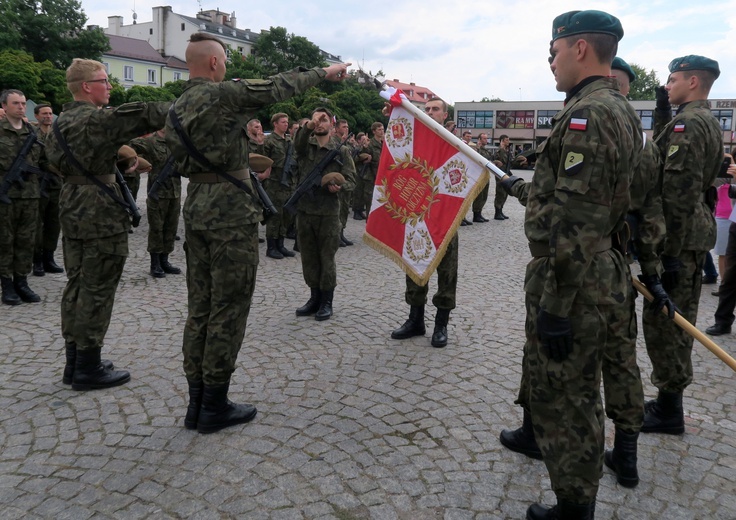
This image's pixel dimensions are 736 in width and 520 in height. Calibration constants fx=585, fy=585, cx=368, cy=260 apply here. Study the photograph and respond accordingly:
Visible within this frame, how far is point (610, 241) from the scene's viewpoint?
2664 millimetres

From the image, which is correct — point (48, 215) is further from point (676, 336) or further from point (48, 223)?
point (676, 336)

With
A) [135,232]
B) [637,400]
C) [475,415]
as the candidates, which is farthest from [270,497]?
[135,232]

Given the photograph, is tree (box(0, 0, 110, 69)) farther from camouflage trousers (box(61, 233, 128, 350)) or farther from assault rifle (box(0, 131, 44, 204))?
camouflage trousers (box(61, 233, 128, 350))

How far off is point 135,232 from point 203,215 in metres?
8.44

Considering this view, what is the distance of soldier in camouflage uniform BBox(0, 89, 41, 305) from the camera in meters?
6.58

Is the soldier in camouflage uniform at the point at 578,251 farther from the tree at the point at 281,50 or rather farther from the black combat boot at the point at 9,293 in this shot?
the tree at the point at 281,50

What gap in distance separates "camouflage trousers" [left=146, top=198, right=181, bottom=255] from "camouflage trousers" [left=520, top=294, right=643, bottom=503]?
6.46m

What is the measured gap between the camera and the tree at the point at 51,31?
39.2 m

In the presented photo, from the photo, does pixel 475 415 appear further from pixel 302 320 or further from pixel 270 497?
pixel 302 320

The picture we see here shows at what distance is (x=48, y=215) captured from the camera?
8039mm

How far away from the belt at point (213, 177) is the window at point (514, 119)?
7331 cm

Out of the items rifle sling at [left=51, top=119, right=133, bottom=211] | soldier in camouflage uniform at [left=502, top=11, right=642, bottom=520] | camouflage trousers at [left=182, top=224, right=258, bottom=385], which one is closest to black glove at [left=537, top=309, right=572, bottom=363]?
soldier in camouflage uniform at [left=502, top=11, right=642, bottom=520]

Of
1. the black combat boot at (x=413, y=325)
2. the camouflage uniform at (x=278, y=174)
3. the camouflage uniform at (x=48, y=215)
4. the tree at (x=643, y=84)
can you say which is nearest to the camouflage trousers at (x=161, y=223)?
the camouflage uniform at (x=48, y=215)

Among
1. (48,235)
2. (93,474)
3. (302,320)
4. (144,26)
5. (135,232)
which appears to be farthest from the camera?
(144,26)
